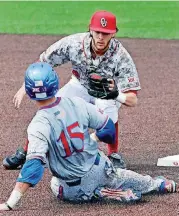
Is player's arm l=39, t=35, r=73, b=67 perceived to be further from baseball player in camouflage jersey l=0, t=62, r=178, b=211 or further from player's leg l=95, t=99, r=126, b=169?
baseball player in camouflage jersey l=0, t=62, r=178, b=211

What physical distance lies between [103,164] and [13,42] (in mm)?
9535

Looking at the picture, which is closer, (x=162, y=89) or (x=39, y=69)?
(x=39, y=69)

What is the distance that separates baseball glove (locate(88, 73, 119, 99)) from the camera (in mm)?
6270

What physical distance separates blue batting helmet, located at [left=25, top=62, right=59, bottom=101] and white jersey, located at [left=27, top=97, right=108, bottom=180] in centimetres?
14

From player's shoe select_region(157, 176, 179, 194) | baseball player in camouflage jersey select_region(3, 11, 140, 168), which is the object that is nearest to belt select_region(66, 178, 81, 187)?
player's shoe select_region(157, 176, 179, 194)

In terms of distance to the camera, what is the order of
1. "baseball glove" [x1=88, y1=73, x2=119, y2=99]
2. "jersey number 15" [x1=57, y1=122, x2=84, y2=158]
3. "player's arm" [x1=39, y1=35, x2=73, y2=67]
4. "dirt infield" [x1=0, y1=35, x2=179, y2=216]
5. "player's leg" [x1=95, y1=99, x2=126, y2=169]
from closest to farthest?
"jersey number 15" [x1=57, y1=122, x2=84, y2=158] < "dirt infield" [x1=0, y1=35, x2=179, y2=216] < "baseball glove" [x1=88, y1=73, x2=119, y2=99] < "player's arm" [x1=39, y1=35, x2=73, y2=67] < "player's leg" [x1=95, y1=99, x2=126, y2=169]

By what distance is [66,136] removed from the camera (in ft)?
18.3

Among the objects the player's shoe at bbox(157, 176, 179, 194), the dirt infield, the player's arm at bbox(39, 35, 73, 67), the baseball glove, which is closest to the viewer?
the dirt infield

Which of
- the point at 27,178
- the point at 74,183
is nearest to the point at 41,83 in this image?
the point at 27,178

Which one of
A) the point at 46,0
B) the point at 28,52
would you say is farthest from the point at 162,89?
the point at 46,0

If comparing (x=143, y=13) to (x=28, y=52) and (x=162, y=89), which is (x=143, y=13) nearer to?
(x=28, y=52)

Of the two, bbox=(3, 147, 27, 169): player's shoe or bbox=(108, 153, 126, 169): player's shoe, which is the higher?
bbox=(3, 147, 27, 169): player's shoe

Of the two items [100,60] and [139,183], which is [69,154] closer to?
[139,183]

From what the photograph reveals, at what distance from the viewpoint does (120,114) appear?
9578 mm
